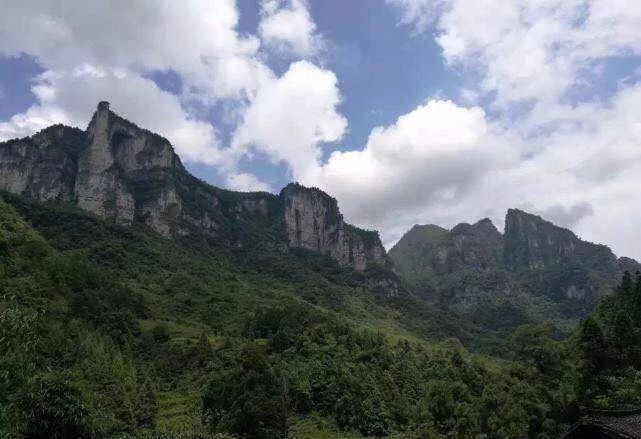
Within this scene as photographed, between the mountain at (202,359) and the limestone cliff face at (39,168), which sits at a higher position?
the limestone cliff face at (39,168)

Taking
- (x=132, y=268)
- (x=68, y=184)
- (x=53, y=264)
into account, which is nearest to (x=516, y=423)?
(x=53, y=264)

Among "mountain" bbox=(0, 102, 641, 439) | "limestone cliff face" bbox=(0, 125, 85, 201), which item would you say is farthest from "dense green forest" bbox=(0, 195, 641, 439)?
"limestone cliff face" bbox=(0, 125, 85, 201)

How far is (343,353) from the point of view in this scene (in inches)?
2985

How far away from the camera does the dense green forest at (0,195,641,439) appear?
41.7 meters

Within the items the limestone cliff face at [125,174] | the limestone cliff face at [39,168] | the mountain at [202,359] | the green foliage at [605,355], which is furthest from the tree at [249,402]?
the limestone cliff face at [39,168]

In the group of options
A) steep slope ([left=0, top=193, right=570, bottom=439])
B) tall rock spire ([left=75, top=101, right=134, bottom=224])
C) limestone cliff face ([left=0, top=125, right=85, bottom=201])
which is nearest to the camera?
steep slope ([left=0, top=193, right=570, bottom=439])

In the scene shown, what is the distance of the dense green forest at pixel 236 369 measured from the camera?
41.7m

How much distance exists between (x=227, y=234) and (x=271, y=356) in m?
127

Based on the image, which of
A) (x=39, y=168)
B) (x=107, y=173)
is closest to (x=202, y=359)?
(x=107, y=173)

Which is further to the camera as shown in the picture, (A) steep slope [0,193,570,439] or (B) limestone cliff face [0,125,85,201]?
(B) limestone cliff face [0,125,85,201]

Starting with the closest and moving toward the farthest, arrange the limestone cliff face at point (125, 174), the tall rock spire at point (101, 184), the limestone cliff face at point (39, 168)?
the tall rock spire at point (101, 184) < the limestone cliff face at point (125, 174) < the limestone cliff face at point (39, 168)

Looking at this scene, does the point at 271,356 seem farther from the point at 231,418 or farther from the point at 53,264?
the point at 53,264

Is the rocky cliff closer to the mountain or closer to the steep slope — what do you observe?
the mountain

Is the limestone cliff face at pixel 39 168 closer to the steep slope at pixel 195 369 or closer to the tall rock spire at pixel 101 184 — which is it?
the tall rock spire at pixel 101 184
